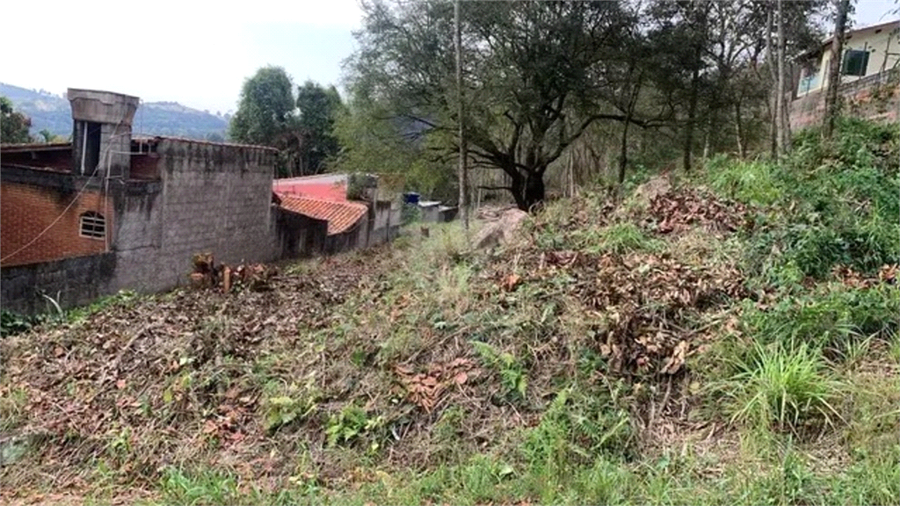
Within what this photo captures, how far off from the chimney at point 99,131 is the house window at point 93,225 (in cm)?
60

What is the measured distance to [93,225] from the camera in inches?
346

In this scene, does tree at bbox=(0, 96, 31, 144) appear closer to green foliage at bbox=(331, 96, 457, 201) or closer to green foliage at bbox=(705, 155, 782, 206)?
green foliage at bbox=(331, 96, 457, 201)

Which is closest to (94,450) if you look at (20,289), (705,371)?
(705,371)

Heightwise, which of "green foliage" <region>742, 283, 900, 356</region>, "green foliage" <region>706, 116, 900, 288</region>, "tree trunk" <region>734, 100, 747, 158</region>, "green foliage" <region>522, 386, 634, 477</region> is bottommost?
"green foliage" <region>522, 386, 634, 477</region>

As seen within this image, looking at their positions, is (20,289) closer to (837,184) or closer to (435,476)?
(435,476)

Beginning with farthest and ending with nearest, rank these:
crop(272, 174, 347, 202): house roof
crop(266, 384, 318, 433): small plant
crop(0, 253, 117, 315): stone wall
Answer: crop(272, 174, 347, 202): house roof, crop(0, 253, 117, 315): stone wall, crop(266, 384, 318, 433): small plant

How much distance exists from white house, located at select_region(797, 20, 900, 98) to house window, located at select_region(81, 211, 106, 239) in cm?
1365

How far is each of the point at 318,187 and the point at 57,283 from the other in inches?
459

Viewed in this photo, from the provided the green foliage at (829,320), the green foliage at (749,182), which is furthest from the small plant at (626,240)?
the green foliage at (829,320)

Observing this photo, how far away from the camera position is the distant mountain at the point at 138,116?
9336mm

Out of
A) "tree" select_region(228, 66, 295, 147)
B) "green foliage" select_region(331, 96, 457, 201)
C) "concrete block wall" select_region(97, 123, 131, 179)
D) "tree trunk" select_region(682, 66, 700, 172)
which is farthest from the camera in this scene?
"tree" select_region(228, 66, 295, 147)

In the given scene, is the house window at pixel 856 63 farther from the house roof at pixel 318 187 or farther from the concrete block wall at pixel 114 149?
the concrete block wall at pixel 114 149

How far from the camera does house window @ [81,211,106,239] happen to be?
28.7ft

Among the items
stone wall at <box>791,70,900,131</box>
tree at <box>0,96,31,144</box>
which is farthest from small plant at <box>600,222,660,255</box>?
tree at <box>0,96,31,144</box>
